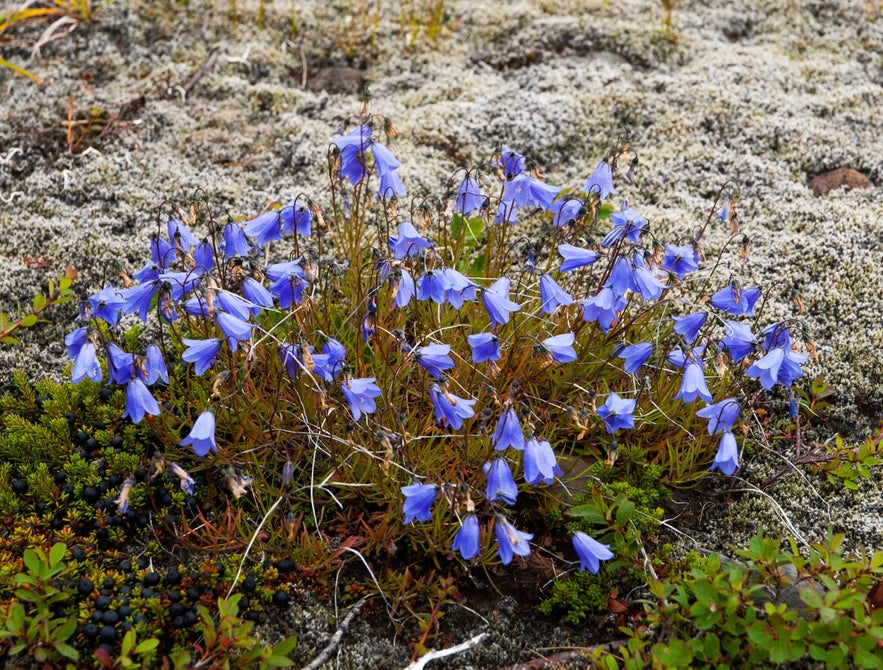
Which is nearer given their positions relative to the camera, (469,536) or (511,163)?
(469,536)

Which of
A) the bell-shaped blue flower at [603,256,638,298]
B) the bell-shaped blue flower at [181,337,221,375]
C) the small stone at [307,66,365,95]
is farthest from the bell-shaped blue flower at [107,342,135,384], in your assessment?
the small stone at [307,66,365,95]

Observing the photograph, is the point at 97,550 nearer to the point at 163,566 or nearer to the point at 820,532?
the point at 163,566

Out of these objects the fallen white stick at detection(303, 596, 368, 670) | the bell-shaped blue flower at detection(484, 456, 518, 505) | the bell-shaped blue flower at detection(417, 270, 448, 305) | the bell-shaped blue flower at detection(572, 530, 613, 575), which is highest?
the bell-shaped blue flower at detection(417, 270, 448, 305)

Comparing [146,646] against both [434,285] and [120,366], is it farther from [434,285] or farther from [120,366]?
[434,285]

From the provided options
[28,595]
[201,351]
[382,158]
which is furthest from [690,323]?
[28,595]

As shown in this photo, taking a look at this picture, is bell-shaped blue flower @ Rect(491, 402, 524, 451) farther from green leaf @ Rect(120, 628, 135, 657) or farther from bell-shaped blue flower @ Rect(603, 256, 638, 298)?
green leaf @ Rect(120, 628, 135, 657)

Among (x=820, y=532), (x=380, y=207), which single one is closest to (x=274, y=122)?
(x=380, y=207)
